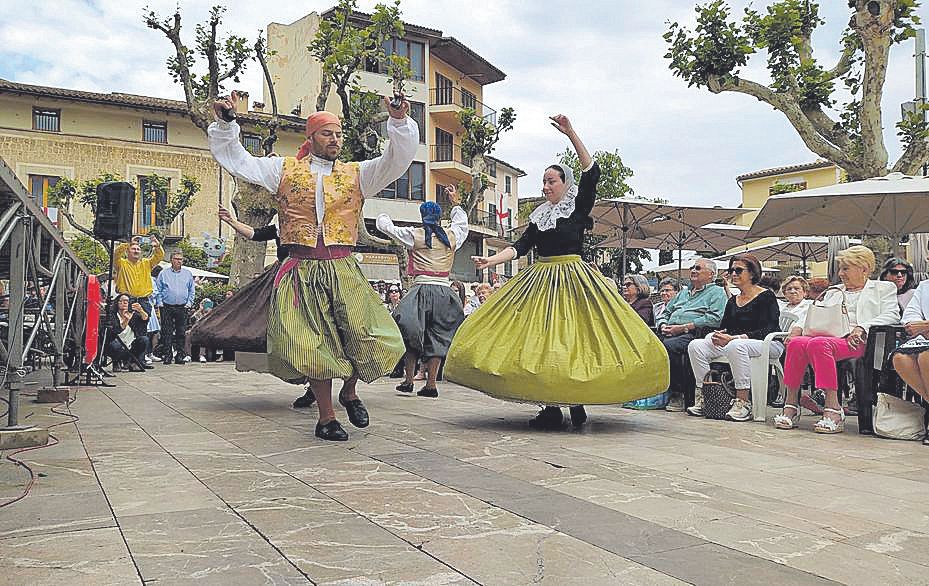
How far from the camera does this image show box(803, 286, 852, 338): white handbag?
6312 mm

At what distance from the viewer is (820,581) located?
252cm

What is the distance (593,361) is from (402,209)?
37.5 m

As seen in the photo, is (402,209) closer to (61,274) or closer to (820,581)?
(61,274)

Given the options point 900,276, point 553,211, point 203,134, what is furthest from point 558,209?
point 203,134

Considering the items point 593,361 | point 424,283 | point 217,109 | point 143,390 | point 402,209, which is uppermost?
point 402,209

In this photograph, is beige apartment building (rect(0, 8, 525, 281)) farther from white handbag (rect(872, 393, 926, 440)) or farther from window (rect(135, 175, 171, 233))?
white handbag (rect(872, 393, 926, 440))

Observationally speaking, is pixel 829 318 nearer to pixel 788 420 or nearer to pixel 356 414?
pixel 788 420

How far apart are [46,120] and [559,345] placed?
35356mm

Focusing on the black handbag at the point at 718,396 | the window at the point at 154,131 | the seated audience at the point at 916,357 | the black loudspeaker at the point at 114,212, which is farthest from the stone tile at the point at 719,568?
the window at the point at 154,131

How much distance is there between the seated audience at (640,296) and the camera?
851 centimetres

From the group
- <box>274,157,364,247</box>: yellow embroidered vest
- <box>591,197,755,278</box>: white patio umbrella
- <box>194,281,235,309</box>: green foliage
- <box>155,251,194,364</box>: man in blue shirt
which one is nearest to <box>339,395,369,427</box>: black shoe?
<box>274,157,364,247</box>: yellow embroidered vest

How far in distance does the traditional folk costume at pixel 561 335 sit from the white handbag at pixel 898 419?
1.49 metres

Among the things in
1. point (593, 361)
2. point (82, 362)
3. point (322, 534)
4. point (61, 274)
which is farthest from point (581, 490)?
point (82, 362)

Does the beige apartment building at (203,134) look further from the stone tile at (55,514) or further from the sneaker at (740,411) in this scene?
the stone tile at (55,514)
